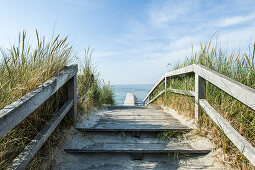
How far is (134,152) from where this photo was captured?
187 cm

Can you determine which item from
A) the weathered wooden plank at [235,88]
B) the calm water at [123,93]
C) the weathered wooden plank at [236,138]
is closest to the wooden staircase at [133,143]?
the weathered wooden plank at [236,138]

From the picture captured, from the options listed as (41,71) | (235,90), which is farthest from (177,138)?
(41,71)

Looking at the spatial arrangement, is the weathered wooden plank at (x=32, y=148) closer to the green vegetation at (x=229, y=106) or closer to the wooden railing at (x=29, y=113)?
the wooden railing at (x=29, y=113)

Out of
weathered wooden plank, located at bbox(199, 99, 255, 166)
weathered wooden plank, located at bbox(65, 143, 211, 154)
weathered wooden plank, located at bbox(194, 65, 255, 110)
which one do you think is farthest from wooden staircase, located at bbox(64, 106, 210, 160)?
weathered wooden plank, located at bbox(194, 65, 255, 110)

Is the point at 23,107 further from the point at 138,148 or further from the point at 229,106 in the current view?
the point at 229,106

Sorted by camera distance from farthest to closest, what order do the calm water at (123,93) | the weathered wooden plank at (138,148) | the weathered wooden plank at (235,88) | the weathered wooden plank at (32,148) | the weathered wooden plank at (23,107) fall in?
1. the calm water at (123,93)
2. the weathered wooden plank at (138,148)
3. the weathered wooden plank at (235,88)
4. the weathered wooden plank at (32,148)
5. the weathered wooden plank at (23,107)

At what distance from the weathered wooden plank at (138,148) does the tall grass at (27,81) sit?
0.52 meters

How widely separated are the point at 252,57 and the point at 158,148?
152 centimetres

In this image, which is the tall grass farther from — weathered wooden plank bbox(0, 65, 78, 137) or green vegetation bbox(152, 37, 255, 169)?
green vegetation bbox(152, 37, 255, 169)

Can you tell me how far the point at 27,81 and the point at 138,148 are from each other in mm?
1413

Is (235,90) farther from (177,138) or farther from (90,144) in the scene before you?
(90,144)

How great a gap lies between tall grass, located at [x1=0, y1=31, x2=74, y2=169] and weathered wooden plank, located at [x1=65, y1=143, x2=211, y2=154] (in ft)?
1.72

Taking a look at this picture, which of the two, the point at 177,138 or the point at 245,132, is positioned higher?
the point at 245,132

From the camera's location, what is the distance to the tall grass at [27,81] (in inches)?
51.7
